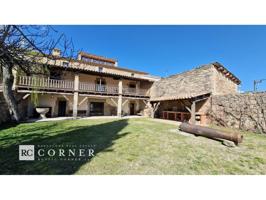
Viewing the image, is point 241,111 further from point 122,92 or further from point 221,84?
point 122,92

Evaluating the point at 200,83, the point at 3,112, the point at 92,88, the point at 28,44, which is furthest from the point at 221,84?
the point at 3,112

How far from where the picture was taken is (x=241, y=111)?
25.1ft

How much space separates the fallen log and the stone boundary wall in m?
3.47

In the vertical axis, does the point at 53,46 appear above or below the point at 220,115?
above

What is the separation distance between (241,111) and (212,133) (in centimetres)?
401

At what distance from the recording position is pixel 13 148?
12.8 feet

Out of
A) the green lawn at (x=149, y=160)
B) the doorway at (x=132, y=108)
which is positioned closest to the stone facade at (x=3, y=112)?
the green lawn at (x=149, y=160)

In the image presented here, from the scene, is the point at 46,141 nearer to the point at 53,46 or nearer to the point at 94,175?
the point at 94,175

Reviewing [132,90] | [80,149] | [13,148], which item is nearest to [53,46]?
[80,149]

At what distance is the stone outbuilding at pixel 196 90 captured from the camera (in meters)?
9.34

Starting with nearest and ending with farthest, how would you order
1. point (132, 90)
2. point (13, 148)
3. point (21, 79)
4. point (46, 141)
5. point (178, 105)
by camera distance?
point (13, 148) < point (46, 141) < point (21, 79) < point (178, 105) < point (132, 90)

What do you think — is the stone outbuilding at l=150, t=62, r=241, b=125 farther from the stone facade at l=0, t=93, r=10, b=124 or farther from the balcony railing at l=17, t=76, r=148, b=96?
the stone facade at l=0, t=93, r=10, b=124

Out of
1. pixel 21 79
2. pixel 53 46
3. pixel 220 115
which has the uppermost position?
pixel 21 79
